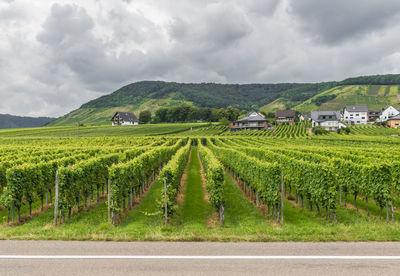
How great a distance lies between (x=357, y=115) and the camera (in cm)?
14900

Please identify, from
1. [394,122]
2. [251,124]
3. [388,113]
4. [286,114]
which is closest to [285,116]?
[286,114]

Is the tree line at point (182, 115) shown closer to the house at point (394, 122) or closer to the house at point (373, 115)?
the house at point (394, 122)

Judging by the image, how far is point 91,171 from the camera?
17281 millimetres

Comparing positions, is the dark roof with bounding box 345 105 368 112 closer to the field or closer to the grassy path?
the field

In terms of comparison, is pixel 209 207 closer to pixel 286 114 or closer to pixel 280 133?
pixel 280 133

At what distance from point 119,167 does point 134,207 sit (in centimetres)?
383

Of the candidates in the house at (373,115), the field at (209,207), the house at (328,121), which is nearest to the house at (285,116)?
the house at (328,121)
